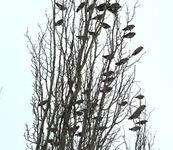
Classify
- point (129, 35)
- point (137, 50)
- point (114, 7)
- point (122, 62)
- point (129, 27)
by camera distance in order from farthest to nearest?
A: 1. point (137, 50)
2. point (129, 35)
3. point (129, 27)
4. point (122, 62)
5. point (114, 7)

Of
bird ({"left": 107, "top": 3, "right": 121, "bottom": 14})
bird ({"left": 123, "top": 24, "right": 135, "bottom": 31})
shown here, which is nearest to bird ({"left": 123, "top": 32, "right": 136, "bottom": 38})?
bird ({"left": 123, "top": 24, "right": 135, "bottom": 31})

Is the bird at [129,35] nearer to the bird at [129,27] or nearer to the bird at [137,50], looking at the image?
the bird at [129,27]

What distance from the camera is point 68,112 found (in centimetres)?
376

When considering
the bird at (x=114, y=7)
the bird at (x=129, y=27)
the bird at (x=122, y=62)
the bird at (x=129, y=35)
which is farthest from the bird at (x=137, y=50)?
the bird at (x=114, y=7)

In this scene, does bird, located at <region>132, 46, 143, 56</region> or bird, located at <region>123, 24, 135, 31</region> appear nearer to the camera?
bird, located at <region>123, 24, 135, 31</region>

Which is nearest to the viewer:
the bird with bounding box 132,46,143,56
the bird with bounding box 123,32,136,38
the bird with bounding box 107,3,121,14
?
the bird with bounding box 107,3,121,14

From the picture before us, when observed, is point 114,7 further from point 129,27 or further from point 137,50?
point 137,50

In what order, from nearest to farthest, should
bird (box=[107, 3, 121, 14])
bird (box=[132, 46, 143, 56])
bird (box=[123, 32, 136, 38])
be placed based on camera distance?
bird (box=[107, 3, 121, 14]) < bird (box=[123, 32, 136, 38]) < bird (box=[132, 46, 143, 56])

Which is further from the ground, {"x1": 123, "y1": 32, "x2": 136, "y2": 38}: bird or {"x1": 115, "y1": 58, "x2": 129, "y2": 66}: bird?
{"x1": 123, "y1": 32, "x2": 136, "y2": 38}: bird

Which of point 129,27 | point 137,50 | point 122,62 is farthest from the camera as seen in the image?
point 137,50

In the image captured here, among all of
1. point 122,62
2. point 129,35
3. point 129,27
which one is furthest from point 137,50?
point 122,62

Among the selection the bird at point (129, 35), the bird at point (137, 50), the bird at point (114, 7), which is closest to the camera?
the bird at point (114, 7)

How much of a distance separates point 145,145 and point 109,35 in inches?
206

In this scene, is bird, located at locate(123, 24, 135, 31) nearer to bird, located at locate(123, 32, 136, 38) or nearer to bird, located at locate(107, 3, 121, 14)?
bird, located at locate(123, 32, 136, 38)
